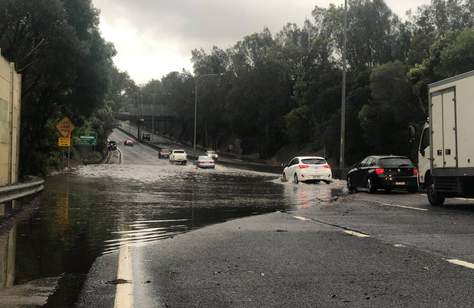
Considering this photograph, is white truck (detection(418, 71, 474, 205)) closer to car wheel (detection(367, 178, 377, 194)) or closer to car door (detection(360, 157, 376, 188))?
car wheel (detection(367, 178, 377, 194))

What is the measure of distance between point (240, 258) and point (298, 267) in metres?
0.99

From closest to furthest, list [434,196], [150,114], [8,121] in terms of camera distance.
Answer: [434,196], [8,121], [150,114]

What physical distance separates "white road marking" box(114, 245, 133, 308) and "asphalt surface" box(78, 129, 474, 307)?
0.04 feet

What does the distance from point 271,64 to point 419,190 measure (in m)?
65.2

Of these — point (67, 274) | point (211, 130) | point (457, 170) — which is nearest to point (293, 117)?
point (211, 130)

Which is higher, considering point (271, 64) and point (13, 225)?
point (271, 64)

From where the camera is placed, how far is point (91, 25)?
111ft

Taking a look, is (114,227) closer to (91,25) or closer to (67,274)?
(67,274)

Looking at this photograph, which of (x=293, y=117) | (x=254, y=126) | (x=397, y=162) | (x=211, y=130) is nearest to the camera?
(x=397, y=162)

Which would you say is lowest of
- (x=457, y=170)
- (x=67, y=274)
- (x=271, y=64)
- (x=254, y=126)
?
(x=67, y=274)

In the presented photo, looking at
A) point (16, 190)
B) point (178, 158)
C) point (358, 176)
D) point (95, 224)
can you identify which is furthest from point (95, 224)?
point (178, 158)

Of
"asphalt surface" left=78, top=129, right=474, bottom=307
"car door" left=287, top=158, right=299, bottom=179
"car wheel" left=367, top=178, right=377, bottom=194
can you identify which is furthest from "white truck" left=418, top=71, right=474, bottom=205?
"car door" left=287, top=158, right=299, bottom=179

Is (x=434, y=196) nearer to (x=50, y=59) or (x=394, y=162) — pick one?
(x=394, y=162)

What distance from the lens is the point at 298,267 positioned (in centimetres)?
720
